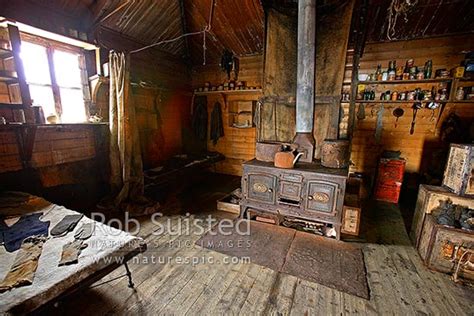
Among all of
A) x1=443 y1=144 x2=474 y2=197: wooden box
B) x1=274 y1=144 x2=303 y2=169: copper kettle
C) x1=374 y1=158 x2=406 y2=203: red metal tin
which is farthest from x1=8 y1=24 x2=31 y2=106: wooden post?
x1=374 y1=158 x2=406 y2=203: red metal tin

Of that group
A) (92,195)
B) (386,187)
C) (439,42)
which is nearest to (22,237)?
(92,195)

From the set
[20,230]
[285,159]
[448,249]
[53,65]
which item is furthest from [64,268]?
[448,249]

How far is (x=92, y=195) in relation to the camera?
3.20 meters

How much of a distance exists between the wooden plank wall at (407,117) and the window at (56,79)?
3881 mm

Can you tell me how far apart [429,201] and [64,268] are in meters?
3.22

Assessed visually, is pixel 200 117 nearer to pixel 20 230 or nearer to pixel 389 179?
pixel 20 230

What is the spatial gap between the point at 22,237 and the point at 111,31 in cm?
314

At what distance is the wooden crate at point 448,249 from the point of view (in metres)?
1.87

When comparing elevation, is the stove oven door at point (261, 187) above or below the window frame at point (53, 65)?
below

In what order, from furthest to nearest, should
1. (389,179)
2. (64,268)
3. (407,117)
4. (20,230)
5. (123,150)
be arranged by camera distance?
(407,117) < (389,179) < (123,150) < (20,230) < (64,268)

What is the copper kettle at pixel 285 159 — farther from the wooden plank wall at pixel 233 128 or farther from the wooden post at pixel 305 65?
the wooden plank wall at pixel 233 128

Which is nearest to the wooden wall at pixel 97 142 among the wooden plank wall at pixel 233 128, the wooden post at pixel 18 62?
the wooden post at pixel 18 62

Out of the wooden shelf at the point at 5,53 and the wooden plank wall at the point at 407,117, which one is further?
the wooden plank wall at the point at 407,117

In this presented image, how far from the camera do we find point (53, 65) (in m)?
2.73
